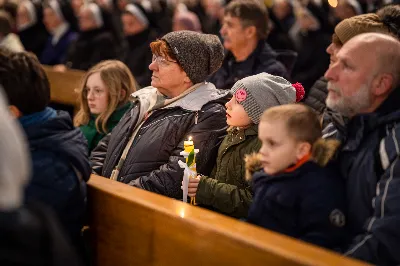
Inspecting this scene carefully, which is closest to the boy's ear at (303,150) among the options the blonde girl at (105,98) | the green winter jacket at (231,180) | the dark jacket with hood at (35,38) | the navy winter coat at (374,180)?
the navy winter coat at (374,180)

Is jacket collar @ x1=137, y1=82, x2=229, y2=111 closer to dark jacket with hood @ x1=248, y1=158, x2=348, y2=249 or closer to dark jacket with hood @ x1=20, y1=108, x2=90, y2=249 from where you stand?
dark jacket with hood @ x1=20, y1=108, x2=90, y2=249

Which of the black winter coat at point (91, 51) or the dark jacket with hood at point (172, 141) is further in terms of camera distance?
the black winter coat at point (91, 51)

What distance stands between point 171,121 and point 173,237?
1.18 metres

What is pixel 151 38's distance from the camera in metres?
8.43

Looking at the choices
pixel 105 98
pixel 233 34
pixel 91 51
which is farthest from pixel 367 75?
pixel 91 51

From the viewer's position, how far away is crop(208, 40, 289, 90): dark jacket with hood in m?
5.57

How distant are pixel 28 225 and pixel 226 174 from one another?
6.14 feet

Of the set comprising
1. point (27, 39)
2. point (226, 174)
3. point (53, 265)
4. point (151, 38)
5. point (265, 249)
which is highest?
point (53, 265)

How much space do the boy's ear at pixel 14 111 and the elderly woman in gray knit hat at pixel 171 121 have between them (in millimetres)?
1057

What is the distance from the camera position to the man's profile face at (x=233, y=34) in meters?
5.74

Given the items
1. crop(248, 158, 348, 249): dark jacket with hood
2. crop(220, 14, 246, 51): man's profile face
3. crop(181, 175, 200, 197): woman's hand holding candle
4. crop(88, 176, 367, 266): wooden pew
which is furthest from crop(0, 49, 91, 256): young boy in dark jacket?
crop(220, 14, 246, 51): man's profile face

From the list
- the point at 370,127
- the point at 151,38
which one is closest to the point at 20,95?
the point at 370,127

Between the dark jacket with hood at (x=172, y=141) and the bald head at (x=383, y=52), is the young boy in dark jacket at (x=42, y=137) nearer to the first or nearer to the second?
the dark jacket with hood at (x=172, y=141)

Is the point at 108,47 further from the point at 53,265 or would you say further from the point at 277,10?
the point at 53,265
